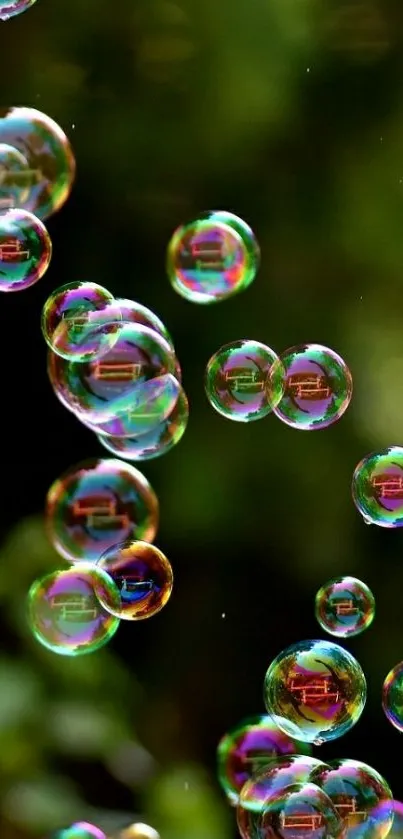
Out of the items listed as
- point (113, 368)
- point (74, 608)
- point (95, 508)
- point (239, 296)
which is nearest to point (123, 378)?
point (113, 368)

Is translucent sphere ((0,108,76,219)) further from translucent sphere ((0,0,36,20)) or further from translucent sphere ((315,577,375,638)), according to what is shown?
translucent sphere ((315,577,375,638))

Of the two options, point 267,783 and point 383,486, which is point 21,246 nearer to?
point 383,486

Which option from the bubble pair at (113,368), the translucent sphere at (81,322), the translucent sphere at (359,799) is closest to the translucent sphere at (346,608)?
the translucent sphere at (359,799)

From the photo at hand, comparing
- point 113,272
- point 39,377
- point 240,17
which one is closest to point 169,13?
point 240,17

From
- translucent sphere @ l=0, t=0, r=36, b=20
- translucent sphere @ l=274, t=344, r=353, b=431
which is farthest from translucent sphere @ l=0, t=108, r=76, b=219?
translucent sphere @ l=274, t=344, r=353, b=431

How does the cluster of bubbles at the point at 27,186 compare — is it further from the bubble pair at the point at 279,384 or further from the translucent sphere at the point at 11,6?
the bubble pair at the point at 279,384

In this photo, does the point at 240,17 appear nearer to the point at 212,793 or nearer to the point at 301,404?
the point at 301,404
